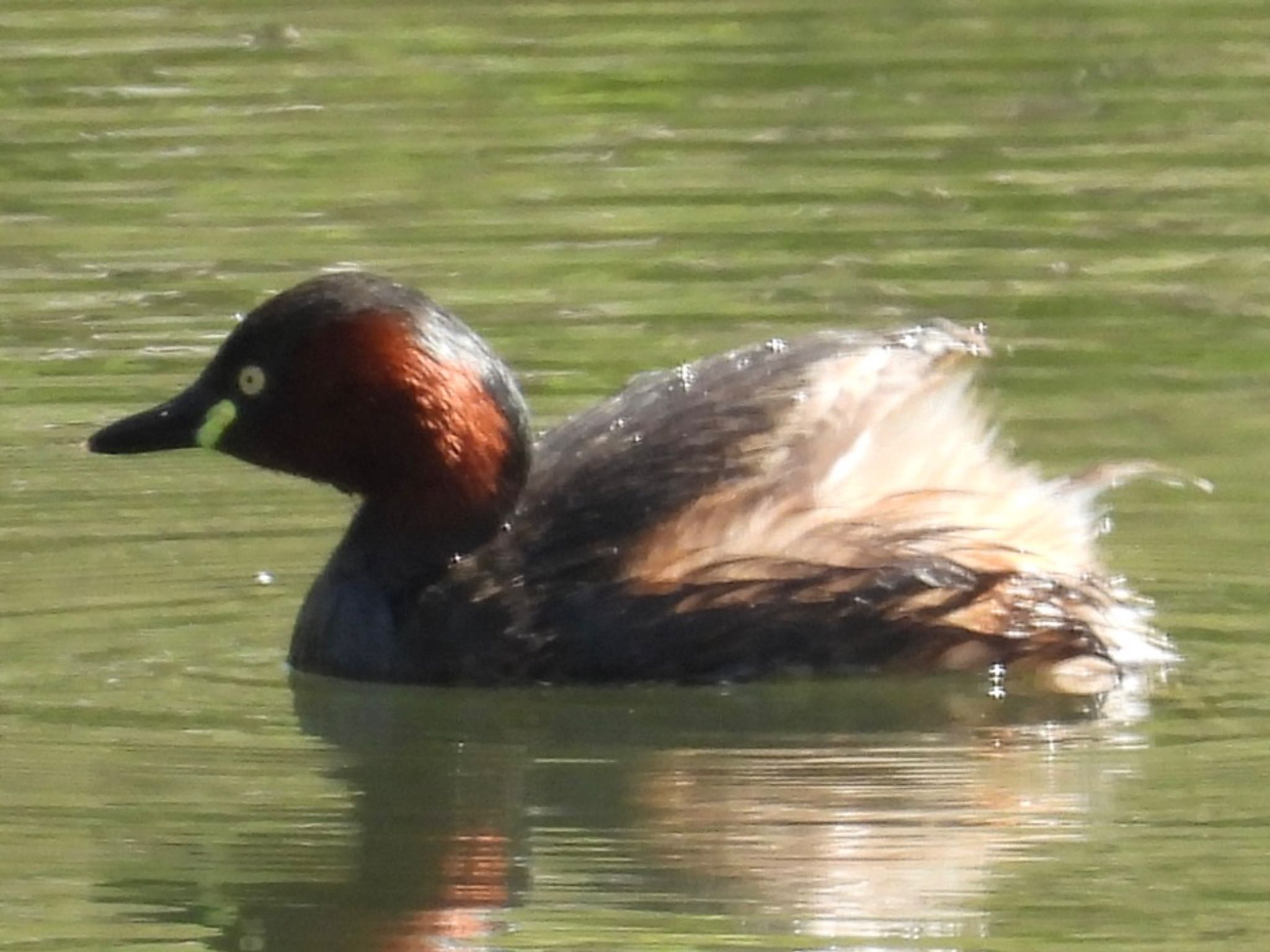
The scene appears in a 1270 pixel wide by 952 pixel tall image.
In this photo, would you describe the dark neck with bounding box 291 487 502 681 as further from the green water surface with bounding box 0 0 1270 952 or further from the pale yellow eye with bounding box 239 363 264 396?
the pale yellow eye with bounding box 239 363 264 396

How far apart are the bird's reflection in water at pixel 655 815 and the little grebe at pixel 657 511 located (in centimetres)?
10

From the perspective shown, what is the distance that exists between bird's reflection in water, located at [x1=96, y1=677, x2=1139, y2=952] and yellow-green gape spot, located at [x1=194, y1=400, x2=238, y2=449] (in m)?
0.58

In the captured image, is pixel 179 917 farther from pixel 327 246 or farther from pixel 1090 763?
pixel 327 246

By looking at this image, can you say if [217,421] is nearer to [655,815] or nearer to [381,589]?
[381,589]

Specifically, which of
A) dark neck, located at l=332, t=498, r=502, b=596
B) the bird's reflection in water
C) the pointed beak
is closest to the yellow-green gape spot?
the pointed beak

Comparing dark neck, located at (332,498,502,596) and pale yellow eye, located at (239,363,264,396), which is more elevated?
pale yellow eye, located at (239,363,264,396)

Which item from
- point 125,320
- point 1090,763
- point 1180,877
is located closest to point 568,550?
point 1090,763

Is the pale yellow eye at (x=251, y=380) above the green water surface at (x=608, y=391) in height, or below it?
above

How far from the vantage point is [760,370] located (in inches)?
316

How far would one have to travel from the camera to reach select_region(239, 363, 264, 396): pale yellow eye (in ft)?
26.8

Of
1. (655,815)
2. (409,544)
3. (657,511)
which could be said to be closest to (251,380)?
(409,544)

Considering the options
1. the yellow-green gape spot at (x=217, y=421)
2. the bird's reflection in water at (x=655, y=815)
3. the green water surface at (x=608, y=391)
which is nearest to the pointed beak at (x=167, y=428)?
→ the yellow-green gape spot at (x=217, y=421)

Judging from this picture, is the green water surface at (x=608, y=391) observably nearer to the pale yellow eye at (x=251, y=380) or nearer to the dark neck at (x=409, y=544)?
the dark neck at (x=409, y=544)

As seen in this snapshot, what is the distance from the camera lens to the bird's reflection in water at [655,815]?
649cm
